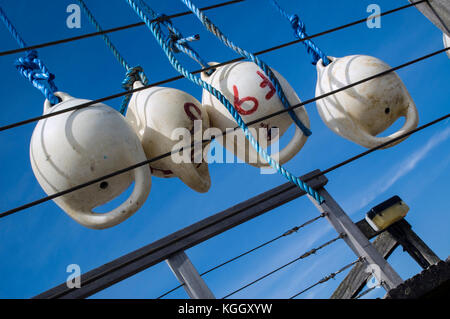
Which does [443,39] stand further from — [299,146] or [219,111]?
[219,111]

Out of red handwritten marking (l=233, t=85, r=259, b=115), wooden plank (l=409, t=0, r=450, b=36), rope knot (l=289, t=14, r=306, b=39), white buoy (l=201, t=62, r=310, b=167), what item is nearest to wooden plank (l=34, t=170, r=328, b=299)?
white buoy (l=201, t=62, r=310, b=167)

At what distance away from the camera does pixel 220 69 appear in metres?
1.63

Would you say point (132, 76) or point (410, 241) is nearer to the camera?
point (132, 76)

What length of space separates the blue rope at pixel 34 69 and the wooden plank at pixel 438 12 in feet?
3.85

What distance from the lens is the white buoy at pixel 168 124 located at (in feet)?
4.67

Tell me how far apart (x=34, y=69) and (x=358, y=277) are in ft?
5.39

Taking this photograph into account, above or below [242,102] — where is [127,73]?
above

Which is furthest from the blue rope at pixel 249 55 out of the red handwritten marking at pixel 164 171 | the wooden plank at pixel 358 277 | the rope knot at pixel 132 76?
the wooden plank at pixel 358 277

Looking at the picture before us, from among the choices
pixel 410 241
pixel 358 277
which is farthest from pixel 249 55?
pixel 410 241

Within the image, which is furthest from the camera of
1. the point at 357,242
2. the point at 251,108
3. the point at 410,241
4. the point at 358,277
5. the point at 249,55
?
the point at 410,241

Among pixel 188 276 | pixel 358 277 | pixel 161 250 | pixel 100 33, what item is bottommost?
→ pixel 358 277

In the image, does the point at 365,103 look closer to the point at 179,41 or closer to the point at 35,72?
the point at 179,41

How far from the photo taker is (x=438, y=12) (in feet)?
5.62
